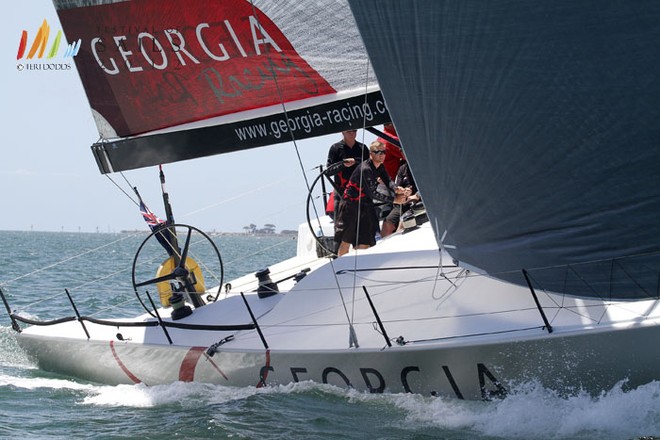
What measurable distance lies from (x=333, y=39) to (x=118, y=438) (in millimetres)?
3335

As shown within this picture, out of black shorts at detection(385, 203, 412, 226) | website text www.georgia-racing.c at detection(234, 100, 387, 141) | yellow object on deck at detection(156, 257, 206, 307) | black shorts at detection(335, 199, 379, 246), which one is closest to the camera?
website text www.georgia-racing.c at detection(234, 100, 387, 141)

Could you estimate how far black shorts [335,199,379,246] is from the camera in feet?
24.8

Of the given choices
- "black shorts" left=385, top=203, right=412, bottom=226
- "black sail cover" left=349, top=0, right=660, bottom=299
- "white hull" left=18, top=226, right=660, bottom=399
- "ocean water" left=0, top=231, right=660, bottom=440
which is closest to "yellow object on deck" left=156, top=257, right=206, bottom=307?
"white hull" left=18, top=226, right=660, bottom=399

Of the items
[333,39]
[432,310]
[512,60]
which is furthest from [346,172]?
[512,60]

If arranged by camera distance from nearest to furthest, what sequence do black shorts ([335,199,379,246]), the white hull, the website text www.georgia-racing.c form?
the white hull → the website text www.georgia-racing.c → black shorts ([335,199,379,246])

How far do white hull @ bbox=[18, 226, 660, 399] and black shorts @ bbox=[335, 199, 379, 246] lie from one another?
22cm

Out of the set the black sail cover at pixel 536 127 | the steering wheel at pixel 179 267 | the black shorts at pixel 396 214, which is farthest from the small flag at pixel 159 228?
the black sail cover at pixel 536 127

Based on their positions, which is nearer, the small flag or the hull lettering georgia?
the hull lettering georgia

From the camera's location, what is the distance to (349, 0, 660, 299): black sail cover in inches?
189

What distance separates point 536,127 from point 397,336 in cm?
169

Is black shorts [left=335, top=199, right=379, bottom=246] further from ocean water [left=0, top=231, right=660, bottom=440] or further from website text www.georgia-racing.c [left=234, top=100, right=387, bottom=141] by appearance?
ocean water [left=0, top=231, right=660, bottom=440]

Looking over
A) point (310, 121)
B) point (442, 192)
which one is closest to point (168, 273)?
point (310, 121)

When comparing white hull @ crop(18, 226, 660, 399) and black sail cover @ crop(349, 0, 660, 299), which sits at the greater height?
black sail cover @ crop(349, 0, 660, 299)

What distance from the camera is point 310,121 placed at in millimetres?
7348
